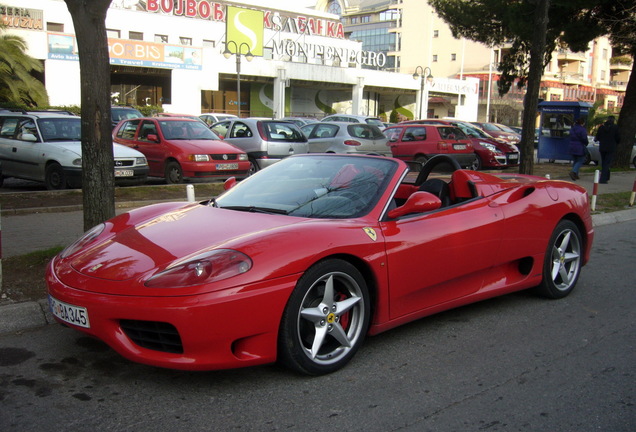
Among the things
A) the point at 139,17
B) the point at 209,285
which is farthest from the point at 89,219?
the point at 139,17

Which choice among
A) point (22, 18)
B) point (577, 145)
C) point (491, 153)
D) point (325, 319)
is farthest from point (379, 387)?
point (22, 18)

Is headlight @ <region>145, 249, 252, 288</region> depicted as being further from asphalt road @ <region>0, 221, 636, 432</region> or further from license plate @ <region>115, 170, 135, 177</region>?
license plate @ <region>115, 170, 135, 177</region>

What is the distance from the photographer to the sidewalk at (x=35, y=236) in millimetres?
4602

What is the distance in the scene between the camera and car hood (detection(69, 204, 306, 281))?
354 cm

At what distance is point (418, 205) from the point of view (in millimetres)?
4113

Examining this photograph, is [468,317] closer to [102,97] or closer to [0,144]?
[102,97]

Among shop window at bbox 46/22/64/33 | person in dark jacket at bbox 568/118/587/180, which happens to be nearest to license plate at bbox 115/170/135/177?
person in dark jacket at bbox 568/118/587/180

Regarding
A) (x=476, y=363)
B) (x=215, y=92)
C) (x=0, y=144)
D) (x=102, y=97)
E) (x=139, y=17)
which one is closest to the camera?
(x=476, y=363)

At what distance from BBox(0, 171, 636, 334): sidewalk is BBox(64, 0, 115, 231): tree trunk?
1327mm

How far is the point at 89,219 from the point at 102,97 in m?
1.18

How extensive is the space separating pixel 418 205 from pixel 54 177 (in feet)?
31.7

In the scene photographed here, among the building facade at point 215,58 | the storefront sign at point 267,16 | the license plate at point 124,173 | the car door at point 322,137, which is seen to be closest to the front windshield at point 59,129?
the license plate at point 124,173

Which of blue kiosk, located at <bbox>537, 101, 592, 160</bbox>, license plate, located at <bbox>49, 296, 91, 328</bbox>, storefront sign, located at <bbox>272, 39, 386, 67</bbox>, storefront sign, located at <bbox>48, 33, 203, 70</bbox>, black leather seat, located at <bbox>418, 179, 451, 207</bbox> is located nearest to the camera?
license plate, located at <bbox>49, 296, 91, 328</bbox>

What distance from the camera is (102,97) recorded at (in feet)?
18.6
